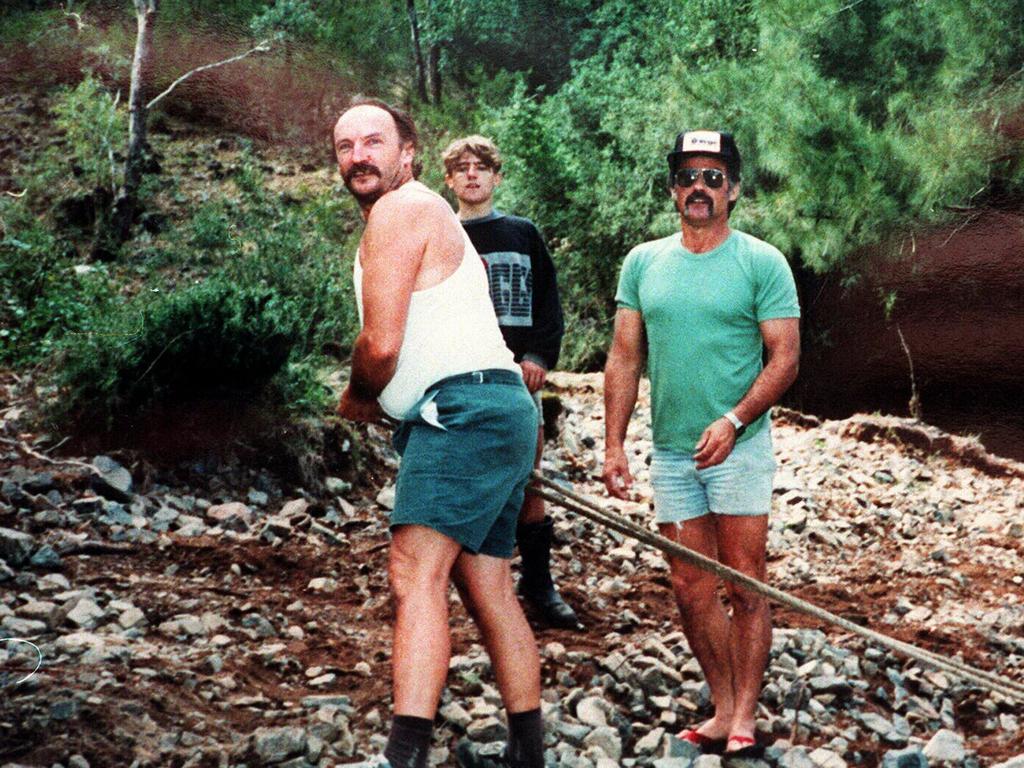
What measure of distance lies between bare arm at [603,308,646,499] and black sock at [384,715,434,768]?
136cm

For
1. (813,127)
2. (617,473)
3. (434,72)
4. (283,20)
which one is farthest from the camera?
(434,72)

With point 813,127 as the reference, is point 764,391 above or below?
below

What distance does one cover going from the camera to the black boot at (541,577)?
5000 millimetres

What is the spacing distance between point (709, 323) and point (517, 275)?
1258mm

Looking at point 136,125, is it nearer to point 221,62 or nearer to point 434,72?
point 221,62

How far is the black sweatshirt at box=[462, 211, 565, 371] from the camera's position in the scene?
482cm

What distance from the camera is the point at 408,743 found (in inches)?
111

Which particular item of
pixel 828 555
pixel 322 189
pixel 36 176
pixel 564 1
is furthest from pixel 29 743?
pixel 564 1

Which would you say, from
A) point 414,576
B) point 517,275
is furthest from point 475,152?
point 414,576

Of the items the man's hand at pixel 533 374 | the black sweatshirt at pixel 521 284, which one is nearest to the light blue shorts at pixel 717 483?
the man's hand at pixel 533 374

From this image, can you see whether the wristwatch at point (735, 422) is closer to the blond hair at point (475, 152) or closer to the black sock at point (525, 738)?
the black sock at point (525, 738)

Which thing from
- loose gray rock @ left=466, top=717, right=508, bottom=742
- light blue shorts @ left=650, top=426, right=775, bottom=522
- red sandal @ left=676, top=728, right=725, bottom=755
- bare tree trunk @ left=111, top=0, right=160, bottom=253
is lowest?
red sandal @ left=676, top=728, right=725, bottom=755

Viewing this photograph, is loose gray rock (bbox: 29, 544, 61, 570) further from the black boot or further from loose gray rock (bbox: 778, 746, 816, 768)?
loose gray rock (bbox: 778, 746, 816, 768)

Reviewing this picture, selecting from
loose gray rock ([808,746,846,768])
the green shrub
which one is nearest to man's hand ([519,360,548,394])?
loose gray rock ([808,746,846,768])
